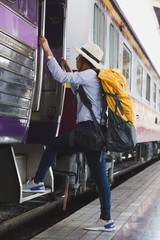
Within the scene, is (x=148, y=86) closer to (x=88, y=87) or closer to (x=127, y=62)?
(x=127, y=62)

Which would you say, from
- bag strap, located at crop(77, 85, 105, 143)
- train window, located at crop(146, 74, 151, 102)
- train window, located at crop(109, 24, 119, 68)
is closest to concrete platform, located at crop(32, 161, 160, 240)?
bag strap, located at crop(77, 85, 105, 143)

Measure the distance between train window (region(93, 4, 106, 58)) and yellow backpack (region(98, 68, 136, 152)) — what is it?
1.85 m

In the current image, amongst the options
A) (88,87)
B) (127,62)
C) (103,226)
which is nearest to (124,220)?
(103,226)

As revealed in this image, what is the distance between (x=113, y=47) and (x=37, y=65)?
203 cm

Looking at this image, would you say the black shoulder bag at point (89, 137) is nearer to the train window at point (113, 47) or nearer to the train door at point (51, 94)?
the train door at point (51, 94)

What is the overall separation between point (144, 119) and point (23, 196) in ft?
19.3

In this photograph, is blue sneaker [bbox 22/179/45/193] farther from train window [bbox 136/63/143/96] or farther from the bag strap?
train window [bbox 136/63/143/96]

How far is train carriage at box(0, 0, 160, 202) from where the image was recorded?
3.50 m

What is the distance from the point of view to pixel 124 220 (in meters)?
4.37

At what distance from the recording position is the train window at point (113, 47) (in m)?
6.12

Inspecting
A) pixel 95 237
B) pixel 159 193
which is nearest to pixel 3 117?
pixel 95 237

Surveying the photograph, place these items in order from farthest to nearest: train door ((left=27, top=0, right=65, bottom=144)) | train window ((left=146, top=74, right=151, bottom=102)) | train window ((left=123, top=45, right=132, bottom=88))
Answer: train window ((left=146, top=74, right=151, bottom=102)) < train window ((left=123, top=45, right=132, bottom=88)) < train door ((left=27, top=0, right=65, bottom=144))

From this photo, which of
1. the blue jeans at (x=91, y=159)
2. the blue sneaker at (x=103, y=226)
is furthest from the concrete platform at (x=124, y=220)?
the blue jeans at (x=91, y=159)

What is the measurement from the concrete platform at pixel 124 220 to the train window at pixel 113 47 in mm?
2106
